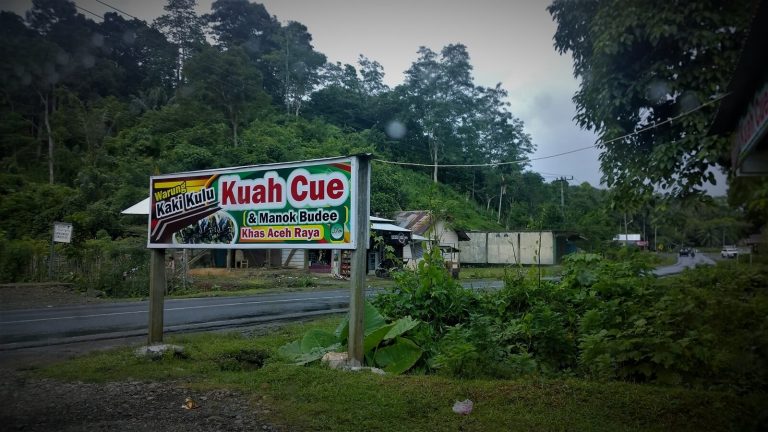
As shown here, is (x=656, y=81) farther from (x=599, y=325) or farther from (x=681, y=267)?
(x=681, y=267)

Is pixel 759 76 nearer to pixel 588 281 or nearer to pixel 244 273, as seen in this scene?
pixel 588 281

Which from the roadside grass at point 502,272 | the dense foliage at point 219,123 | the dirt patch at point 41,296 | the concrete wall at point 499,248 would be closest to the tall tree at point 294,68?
the dense foliage at point 219,123

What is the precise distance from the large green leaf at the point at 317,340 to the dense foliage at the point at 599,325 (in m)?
1.01

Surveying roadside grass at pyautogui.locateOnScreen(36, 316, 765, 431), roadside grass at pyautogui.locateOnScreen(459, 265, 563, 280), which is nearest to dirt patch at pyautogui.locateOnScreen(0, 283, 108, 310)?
roadside grass at pyautogui.locateOnScreen(36, 316, 765, 431)

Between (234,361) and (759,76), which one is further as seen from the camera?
(234,361)

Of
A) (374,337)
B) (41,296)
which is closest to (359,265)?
(374,337)

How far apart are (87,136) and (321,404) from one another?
46.5m

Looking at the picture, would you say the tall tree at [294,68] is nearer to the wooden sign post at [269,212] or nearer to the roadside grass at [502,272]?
the roadside grass at [502,272]

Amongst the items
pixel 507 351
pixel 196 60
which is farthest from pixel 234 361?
pixel 196 60

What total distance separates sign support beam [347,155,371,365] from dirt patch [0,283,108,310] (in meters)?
13.6

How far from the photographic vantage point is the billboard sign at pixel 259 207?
647cm

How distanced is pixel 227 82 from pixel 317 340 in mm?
38137

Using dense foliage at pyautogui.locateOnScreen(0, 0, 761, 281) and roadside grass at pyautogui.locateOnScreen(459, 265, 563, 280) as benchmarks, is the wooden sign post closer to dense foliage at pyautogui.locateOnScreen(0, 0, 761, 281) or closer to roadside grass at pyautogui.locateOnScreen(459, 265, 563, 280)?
roadside grass at pyautogui.locateOnScreen(459, 265, 563, 280)

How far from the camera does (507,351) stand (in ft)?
20.9
